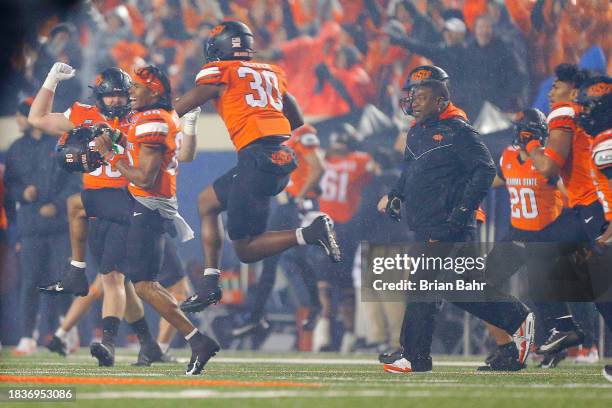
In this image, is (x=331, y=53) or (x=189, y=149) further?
(x=331, y=53)

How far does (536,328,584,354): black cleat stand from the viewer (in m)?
6.94

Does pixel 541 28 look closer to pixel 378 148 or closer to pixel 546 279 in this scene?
pixel 378 148

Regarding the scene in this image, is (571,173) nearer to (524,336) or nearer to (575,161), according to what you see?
(575,161)

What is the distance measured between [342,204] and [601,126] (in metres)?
3.09

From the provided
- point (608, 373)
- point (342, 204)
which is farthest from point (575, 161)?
point (342, 204)

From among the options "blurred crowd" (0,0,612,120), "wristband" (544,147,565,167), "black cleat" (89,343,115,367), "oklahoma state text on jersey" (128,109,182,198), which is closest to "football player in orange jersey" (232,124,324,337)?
"blurred crowd" (0,0,612,120)

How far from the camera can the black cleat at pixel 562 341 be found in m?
6.94

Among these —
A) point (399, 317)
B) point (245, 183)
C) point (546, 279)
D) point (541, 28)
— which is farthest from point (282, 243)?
point (541, 28)

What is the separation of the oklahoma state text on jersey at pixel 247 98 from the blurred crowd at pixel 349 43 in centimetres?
165

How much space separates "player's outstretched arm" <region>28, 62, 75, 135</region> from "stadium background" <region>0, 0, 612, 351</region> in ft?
1.01

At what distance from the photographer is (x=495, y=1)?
28.7 feet

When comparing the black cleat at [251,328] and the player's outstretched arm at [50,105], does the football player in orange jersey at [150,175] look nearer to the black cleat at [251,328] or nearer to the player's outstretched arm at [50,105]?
the player's outstretched arm at [50,105]

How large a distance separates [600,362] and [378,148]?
232 centimetres

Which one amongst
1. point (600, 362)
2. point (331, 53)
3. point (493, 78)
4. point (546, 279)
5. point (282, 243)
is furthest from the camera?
point (331, 53)
